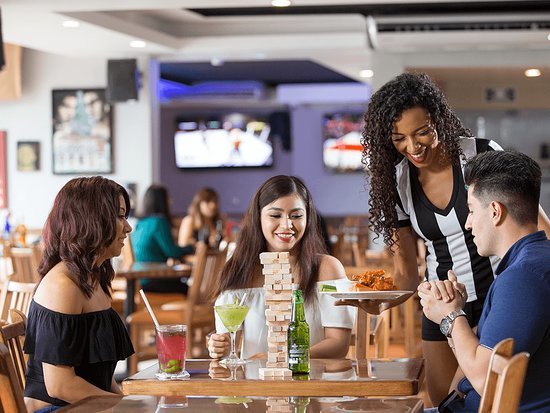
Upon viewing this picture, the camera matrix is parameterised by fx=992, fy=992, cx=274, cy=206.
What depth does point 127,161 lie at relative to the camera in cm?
1030

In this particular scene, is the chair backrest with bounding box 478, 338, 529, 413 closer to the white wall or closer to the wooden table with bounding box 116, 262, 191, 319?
the wooden table with bounding box 116, 262, 191, 319

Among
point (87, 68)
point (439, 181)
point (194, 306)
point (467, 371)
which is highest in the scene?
point (87, 68)

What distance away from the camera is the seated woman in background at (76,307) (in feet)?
9.08

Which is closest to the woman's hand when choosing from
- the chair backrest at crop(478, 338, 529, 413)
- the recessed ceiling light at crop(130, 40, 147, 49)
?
the chair backrest at crop(478, 338, 529, 413)

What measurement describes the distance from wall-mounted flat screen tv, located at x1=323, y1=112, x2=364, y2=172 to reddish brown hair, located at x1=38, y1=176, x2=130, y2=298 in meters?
13.6

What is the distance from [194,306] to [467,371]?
4801 mm

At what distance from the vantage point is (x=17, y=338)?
2982 millimetres

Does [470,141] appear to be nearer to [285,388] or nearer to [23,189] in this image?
[285,388]

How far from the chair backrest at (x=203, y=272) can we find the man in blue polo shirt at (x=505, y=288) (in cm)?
414

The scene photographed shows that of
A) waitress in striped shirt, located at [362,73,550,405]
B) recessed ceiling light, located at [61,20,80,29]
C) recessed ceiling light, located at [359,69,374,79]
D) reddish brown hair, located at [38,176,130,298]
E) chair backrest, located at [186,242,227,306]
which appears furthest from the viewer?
recessed ceiling light, located at [359,69,374,79]

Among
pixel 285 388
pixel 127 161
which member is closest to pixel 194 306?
pixel 127 161

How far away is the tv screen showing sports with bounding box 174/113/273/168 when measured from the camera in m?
16.7

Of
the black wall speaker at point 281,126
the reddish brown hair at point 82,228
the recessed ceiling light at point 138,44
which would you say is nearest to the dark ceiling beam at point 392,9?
the recessed ceiling light at point 138,44

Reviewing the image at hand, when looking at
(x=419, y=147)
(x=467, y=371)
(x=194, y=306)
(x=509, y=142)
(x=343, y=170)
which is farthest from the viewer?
(x=343, y=170)
